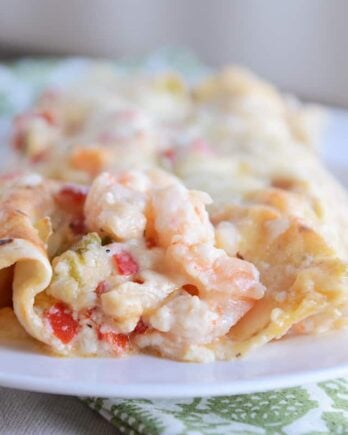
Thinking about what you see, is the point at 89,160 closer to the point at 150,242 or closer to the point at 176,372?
the point at 150,242

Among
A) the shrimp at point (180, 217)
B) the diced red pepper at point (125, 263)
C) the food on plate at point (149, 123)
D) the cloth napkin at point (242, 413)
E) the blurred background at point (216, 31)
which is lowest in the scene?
the blurred background at point (216, 31)

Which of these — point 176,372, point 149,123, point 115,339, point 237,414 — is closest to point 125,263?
point 115,339

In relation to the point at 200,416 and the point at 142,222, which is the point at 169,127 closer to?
the point at 142,222

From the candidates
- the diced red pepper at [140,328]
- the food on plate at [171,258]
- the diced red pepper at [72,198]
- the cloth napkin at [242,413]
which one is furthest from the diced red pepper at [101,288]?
the diced red pepper at [72,198]

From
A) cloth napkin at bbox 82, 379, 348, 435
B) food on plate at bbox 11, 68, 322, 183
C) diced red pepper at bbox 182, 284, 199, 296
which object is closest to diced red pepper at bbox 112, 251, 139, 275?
diced red pepper at bbox 182, 284, 199, 296

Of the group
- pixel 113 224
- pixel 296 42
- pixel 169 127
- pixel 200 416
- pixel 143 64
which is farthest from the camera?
pixel 296 42

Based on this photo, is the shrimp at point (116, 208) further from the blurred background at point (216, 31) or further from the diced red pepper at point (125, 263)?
the blurred background at point (216, 31)

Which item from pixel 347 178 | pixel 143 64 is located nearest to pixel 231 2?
pixel 143 64
